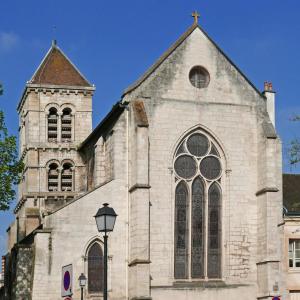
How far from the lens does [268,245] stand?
128 ft

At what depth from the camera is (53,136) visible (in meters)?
52.2

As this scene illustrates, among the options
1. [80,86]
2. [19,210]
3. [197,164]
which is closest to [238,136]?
[197,164]

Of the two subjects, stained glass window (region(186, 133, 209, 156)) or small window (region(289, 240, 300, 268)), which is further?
small window (region(289, 240, 300, 268))

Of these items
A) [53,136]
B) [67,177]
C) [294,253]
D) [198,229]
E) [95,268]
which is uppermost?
[53,136]

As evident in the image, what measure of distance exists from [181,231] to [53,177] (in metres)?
14.8

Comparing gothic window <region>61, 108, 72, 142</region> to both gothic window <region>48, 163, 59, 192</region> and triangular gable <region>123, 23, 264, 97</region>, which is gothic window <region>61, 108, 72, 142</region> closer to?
gothic window <region>48, 163, 59, 192</region>

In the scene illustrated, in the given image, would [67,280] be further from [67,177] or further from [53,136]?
[53,136]

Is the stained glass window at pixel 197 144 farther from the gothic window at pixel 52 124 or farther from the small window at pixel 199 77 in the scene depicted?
the gothic window at pixel 52 124

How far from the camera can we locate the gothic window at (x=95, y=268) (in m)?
37.9

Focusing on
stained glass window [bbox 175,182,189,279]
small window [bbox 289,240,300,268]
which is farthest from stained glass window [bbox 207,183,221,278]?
small window [bbox 289,240,300,268]

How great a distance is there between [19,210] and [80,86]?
9.30 m

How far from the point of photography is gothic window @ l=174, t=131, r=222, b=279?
39281 millimetres

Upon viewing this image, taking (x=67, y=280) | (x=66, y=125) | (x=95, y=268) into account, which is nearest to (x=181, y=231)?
(x=95, y=268)

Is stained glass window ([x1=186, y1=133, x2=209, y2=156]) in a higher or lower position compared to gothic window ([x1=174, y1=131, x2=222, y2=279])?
higher
